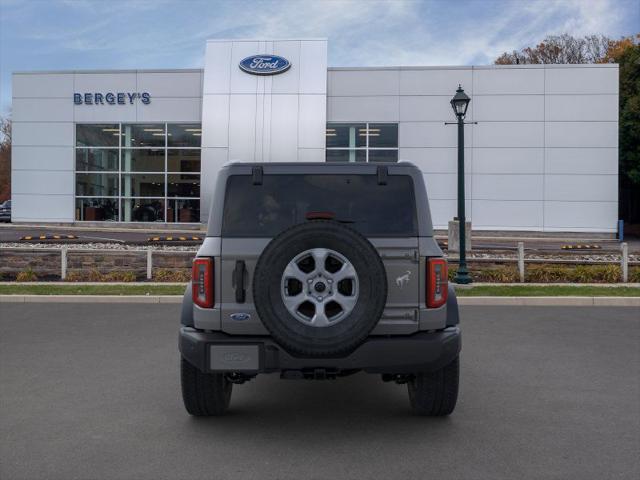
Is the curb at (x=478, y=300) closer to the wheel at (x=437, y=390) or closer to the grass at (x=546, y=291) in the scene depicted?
the grass at (x=546, y=291)

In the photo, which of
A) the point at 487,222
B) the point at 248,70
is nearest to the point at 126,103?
the point at 248,70

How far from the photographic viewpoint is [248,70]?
103 ft

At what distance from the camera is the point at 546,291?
41.3 ft

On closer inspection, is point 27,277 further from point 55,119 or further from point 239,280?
point 55,119

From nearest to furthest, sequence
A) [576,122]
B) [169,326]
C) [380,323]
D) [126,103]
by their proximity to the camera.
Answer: [380,323], [169,326], [576,122], [126,103]

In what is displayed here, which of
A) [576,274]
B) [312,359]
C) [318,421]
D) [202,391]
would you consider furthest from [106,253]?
[312,359]

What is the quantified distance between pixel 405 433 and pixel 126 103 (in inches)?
1266

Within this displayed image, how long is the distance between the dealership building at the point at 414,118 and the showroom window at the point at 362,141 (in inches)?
2.3

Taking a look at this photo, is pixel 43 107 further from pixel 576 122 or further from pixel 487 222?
pixel 576 122

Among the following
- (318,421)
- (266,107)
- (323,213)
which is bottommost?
(318,421)

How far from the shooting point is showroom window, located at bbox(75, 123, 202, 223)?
3378 centimetres

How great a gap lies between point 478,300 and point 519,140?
21.0m

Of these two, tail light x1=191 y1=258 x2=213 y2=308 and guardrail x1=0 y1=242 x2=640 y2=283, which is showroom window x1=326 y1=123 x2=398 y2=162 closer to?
guardrail x1=0 y1=242 x2=640 y2=283

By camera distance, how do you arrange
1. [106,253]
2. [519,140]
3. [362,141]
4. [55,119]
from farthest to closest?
[55,119], [362,141], [519,140], [106,253]
